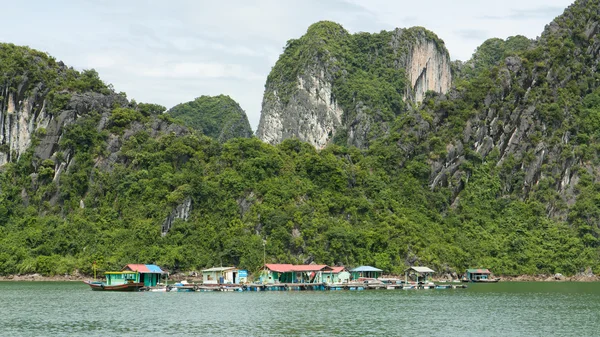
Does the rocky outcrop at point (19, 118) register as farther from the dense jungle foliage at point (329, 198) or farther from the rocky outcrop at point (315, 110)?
the rocky outcrop at point (315, 110)

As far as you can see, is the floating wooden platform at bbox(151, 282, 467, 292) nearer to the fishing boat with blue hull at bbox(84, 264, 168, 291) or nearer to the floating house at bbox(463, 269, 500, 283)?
the fishing boat with blue hull at bbox(84, 264, 168, 291)

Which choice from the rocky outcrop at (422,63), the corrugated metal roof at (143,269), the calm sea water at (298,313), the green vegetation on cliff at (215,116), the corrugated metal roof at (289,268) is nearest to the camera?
the calm sea water at (298,313)

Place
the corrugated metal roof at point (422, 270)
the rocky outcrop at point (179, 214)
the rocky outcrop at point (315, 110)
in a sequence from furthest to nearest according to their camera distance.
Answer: the rocky outcrop at point (315, 110) → the rocky outcrop at point (179, 214) → the corrugated metal roof at point (422, 270)

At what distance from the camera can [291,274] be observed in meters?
74.8

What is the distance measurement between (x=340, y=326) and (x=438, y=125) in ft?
224

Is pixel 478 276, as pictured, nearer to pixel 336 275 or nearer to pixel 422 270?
pixel 422 270

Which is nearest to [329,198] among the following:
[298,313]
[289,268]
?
[289,268]

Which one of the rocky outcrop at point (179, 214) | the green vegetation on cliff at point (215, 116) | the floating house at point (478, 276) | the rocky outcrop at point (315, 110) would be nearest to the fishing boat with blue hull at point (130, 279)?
the rocky outcrop at point (179, 214)

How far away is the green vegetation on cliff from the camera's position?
142375 mm

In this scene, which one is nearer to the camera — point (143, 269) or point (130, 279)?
point (130, 279)

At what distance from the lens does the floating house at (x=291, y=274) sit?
243ft

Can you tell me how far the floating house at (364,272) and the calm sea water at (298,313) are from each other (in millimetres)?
10744

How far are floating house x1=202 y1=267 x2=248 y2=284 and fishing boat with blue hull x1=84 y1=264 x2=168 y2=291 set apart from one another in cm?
523

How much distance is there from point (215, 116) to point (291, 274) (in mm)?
76313
